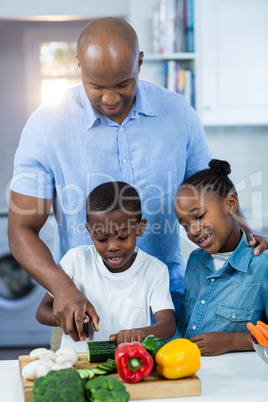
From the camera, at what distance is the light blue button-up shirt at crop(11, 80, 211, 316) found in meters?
1.62

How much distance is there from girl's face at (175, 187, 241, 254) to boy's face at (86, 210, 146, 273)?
149 mm

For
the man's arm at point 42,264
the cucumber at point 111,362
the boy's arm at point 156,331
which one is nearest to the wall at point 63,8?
the man's arm at point 42,264

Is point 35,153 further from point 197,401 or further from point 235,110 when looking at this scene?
point 235,110

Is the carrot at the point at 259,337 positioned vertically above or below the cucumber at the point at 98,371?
above

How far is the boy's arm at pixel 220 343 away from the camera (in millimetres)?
1291

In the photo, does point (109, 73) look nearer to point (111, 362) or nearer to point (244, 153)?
point (111, 362)

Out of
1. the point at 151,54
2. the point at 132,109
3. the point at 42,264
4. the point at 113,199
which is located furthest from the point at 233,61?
the point at 42,264

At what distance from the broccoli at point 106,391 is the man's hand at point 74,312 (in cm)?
30

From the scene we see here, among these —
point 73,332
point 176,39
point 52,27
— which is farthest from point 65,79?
point 73,332

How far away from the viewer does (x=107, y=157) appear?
1.64 m

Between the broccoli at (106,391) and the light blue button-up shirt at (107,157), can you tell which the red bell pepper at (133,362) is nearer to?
the broccoli at (106,391)

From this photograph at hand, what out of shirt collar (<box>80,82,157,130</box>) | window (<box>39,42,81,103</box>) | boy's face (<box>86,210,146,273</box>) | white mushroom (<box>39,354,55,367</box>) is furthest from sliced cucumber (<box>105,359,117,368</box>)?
window (<box>39,42,81,103</box>)

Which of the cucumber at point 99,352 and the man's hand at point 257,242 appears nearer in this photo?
the cucumber at point 99,352

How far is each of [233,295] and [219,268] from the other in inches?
4.1
